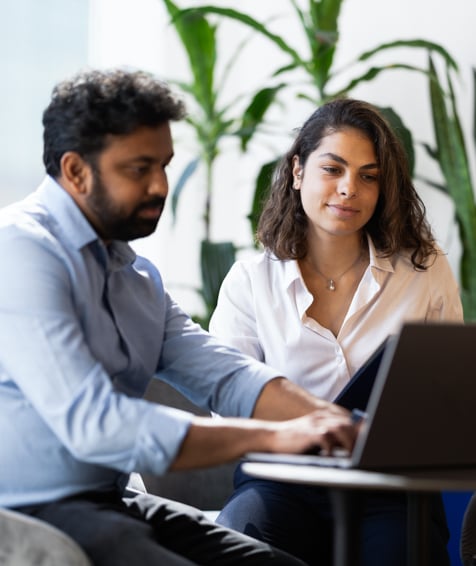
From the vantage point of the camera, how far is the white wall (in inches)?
149

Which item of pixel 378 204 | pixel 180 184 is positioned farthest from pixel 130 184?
pixel 180 184

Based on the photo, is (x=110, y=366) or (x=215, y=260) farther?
(x=215, y=260)

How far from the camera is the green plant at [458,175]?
3.44 m

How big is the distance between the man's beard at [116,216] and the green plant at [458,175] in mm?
1903

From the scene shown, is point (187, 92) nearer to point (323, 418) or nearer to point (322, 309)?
point (322, 309)

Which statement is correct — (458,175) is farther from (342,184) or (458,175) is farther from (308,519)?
(308,519)

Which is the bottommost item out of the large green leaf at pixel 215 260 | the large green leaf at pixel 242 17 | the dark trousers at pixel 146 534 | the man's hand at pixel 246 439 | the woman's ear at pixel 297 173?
the dark trousers at pixel 146 534

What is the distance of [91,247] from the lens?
1.77 m

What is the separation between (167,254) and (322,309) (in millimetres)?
2240

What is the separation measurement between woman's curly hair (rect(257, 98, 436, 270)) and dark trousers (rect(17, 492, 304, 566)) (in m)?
0.75

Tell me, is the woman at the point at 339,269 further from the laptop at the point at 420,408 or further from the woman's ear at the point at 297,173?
the laptop at the point at 420,408

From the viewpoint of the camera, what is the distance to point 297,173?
2.53 m

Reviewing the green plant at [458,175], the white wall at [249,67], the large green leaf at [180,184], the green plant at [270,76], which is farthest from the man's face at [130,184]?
the white wall at [249,67]

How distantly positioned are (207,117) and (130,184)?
231cm
